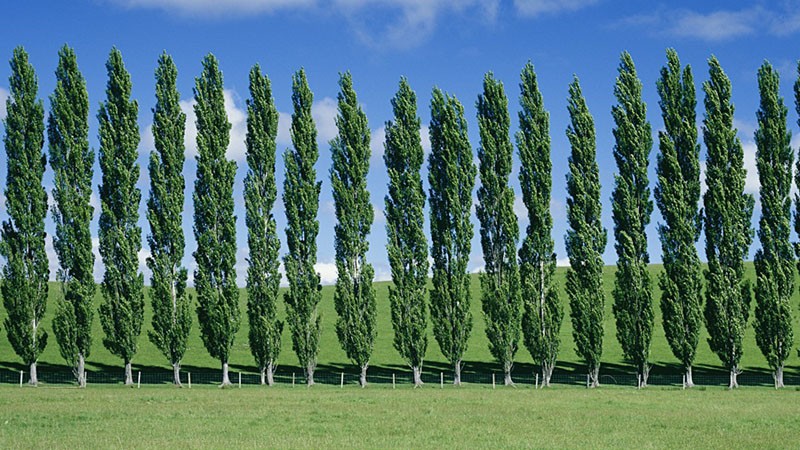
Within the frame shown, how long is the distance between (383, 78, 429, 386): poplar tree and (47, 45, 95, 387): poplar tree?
714 inches

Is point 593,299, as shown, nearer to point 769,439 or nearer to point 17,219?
point 769,439

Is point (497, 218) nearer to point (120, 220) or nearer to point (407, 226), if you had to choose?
point (407, 226)

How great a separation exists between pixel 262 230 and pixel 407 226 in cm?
900

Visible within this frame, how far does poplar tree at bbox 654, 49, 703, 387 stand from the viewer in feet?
158

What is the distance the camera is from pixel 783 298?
158 feet

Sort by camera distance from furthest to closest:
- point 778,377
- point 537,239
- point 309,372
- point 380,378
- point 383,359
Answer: point 383,359 < point 380,378 < point 537,239 < point 309,372 < point 778,377

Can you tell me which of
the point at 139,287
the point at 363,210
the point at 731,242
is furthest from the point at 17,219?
the point at 731,242

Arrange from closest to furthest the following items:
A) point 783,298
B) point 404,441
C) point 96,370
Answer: point 404,441 < point 783,298 < point 96,370

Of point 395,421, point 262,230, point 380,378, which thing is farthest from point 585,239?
point 395,421

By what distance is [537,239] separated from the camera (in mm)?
50656

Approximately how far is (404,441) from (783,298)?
3533 cm

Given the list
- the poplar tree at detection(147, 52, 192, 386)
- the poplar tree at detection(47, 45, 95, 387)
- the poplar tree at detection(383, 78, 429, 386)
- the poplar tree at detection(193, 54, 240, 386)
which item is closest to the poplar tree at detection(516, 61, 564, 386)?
the poplar tree at detection(383, 78, 429, 386)

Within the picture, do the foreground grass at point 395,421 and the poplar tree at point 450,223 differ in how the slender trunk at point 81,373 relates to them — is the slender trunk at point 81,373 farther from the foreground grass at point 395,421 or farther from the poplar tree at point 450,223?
the poplar tree at point 450,223

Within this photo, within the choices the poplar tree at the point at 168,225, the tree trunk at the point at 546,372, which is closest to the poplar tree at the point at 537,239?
the tree trunk at the point at 546,372
